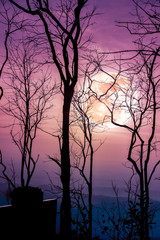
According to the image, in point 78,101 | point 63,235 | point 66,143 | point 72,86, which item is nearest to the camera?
point 63,235

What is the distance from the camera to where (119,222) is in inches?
388

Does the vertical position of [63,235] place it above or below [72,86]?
below

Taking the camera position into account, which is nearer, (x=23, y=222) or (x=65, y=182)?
(x=23, y=222)

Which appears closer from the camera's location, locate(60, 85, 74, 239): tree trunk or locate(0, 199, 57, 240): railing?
locate(0, 199, 57, 240): railing

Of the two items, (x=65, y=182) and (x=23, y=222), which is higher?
(x=65, y=182)

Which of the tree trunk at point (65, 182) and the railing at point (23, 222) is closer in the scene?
the railing at point (23, 222)

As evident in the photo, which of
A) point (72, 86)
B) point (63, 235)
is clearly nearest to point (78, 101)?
point (72, 86)

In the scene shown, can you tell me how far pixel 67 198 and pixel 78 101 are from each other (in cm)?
574

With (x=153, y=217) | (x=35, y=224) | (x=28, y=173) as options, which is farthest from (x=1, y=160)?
(x=35, y=224)

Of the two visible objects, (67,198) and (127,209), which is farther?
(127,209)

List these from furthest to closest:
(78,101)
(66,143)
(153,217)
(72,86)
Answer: (78,101) → (153,217) → (72,86) → (66,143)

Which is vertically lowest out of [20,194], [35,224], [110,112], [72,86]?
[35,224]

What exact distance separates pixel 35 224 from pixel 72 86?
16.7 feet

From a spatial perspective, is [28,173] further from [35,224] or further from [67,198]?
A: [35,224]
